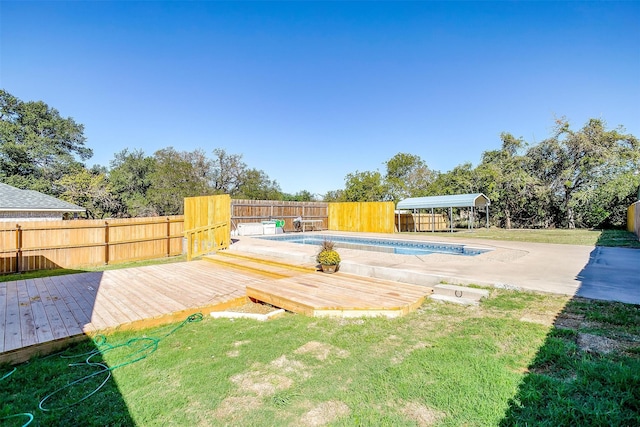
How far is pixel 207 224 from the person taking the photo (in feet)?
29.9

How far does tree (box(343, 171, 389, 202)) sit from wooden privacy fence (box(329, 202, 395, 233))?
18.1 feet

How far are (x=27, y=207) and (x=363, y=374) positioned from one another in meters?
14.4

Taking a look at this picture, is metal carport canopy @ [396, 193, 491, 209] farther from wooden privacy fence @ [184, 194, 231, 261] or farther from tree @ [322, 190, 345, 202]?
tree @ [322, 190, 345, 202]

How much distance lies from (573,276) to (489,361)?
13.0 feet

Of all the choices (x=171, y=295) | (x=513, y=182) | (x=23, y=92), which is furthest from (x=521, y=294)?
(x=23, y=92)

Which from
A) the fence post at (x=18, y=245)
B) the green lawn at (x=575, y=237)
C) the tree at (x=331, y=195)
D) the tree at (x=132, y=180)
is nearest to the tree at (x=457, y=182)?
the green lawn at (x=575, y=237)

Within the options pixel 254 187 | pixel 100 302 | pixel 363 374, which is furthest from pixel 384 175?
pixel 363 374

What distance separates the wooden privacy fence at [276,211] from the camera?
1522cm

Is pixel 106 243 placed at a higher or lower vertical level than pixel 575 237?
higher

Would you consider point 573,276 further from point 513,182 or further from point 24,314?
point 513,182

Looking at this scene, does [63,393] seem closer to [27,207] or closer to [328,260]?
[328,260]

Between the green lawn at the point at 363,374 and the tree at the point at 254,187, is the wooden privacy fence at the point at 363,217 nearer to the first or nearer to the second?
the tree at the point at 254,187

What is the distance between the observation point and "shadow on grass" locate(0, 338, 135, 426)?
196cm

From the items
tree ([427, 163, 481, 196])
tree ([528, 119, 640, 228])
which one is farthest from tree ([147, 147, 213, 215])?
tree ([528, 119, 640, 228])
